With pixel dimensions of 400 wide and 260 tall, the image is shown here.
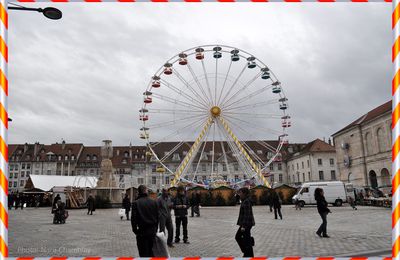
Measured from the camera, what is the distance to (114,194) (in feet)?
119

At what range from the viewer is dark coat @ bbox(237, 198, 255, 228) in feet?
23.5

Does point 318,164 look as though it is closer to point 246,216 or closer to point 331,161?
point 331,161

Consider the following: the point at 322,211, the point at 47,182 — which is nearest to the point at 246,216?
the point at 322,211

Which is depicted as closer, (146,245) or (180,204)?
(146,245)

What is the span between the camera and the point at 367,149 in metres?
52.7

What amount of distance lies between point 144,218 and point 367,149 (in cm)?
5314

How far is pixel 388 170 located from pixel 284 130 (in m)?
18.8

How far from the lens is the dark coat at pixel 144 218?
618 cm

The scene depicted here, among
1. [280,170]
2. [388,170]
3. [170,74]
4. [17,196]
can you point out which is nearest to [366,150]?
[388,170]

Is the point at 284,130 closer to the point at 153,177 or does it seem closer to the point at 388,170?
the point at 388,170

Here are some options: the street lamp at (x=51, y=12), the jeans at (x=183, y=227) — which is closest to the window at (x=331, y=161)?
the jeans at (x=183, y=227)

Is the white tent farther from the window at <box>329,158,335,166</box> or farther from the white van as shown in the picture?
the window at <box>329,158,335,166</box>

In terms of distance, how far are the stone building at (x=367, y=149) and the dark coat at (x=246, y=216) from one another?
140 ft

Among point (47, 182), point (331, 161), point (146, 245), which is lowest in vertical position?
point (146, 245)
